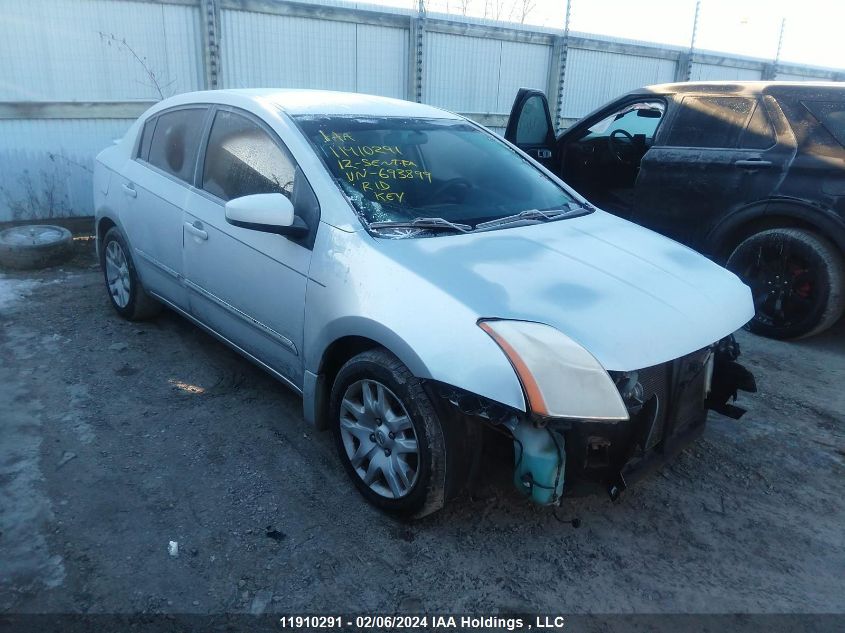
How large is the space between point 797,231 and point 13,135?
7.59m

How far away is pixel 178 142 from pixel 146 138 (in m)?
0.54

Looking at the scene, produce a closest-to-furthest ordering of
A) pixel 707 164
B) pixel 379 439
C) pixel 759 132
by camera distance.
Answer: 1. pixel 379 439
2. pixel 759 132
3. pixel 707 164

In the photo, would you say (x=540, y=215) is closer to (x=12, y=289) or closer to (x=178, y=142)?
(x=178, y=142)

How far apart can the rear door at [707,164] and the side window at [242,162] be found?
3.51m

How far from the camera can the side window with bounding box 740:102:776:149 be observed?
16.4 feet

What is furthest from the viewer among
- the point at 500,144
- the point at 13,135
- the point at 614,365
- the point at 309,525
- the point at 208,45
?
the point at 208,45

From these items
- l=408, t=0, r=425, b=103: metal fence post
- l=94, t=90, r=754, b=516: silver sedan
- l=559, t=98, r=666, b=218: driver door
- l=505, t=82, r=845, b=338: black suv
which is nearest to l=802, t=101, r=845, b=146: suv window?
l=505, t=82, r=845, b=338: black suv

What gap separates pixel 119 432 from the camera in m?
3.46

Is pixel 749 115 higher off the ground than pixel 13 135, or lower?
higher

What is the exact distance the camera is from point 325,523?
282cm

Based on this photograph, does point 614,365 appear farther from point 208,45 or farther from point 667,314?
point 208,45

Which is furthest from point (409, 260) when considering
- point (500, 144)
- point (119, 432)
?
point (119, 432)

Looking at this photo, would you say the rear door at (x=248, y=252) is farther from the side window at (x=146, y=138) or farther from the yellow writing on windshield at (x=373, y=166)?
the side window at (x=146, y=138)

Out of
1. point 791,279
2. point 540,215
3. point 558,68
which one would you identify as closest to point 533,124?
point 791,279
